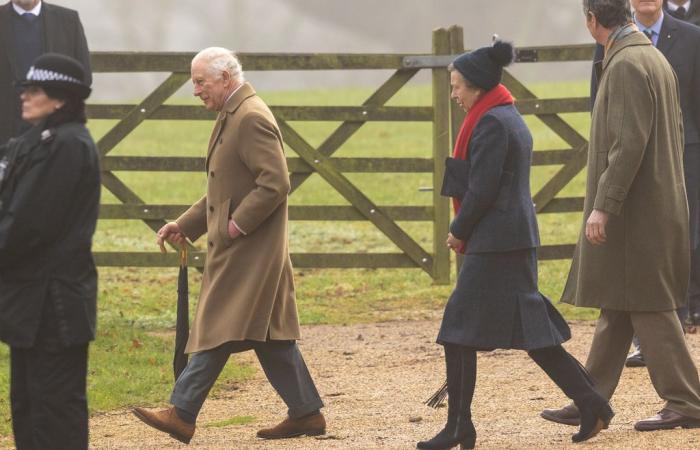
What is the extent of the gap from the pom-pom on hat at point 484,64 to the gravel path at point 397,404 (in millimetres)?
1566

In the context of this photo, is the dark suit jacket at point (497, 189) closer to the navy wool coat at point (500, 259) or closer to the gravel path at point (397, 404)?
the navy wool coat at point (500, 259)

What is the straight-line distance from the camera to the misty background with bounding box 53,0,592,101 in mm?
52125

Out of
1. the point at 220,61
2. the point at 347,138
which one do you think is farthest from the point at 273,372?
the point at 347,138

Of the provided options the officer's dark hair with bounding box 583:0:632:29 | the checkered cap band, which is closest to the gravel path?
the officer's dark hair with bounding box 583:0:632:29

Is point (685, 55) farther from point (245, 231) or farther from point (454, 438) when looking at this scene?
point (454, 438)

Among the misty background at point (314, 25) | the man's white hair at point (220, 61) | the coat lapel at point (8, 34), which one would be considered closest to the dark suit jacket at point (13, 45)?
the coat lapel at point (8, 34)

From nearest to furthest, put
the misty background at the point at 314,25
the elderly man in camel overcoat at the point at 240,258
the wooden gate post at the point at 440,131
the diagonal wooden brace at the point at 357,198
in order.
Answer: the elderly man in camel overcoat at the point at 240,258, the diagonal wooden brace at the point at 357,198, the wooden gate post at the point at 440,131, the misty background at the point at 314,25

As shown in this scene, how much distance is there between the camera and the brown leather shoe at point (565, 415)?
7.09 meters

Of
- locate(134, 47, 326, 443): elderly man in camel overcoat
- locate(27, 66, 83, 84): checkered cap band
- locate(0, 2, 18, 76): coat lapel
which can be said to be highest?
locate(0, 2, 18, 76): coat lapel

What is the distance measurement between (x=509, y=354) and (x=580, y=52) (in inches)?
121

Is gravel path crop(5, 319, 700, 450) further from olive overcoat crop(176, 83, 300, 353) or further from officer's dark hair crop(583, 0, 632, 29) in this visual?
officer's dark hair crop(583, 0, 632, 29)

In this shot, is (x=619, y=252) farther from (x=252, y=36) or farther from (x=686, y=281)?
(x=252, y=36)

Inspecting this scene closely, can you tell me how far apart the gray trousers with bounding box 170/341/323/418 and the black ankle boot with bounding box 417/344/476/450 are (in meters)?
0.82

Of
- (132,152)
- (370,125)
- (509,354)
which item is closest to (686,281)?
(509,354)
